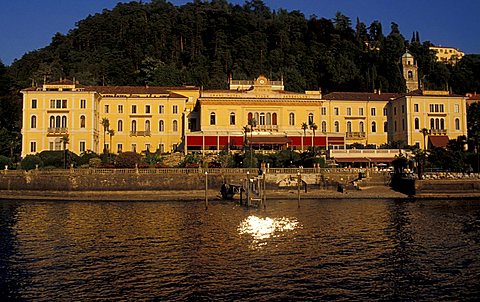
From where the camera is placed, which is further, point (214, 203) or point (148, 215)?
point (214, 203)

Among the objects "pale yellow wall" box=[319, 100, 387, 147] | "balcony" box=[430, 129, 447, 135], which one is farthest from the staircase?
"pale yellow wall" box=[319, 100, 387, 147]

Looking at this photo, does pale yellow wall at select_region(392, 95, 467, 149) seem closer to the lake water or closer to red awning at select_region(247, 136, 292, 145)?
red awning at select_region(247, 136, 292, 145)

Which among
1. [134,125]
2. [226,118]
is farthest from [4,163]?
[226,118]

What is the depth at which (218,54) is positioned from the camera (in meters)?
96.8

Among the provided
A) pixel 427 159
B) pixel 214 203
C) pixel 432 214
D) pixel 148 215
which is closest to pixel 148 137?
pixel 214 203

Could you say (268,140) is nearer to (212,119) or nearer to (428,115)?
(212,119)

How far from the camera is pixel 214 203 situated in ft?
136

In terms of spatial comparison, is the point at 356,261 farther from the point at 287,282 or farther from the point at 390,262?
the point at 287,282

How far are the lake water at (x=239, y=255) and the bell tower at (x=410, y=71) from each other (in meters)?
66.9

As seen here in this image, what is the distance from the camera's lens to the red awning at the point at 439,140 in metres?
61.0

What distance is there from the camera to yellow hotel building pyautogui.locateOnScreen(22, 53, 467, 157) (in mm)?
58188

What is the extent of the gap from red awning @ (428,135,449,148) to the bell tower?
36241 millimetres

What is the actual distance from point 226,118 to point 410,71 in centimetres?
5353

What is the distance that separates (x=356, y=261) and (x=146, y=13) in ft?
356
